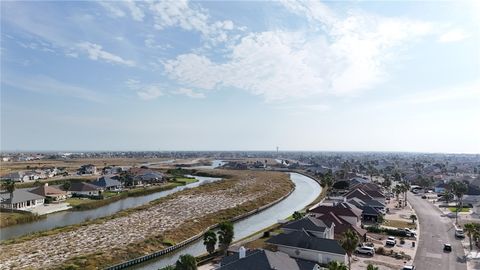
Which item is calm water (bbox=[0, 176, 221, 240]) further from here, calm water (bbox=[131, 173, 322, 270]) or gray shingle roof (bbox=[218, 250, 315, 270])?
gray shingle roof (bbox=[218, 250, 315, 270])

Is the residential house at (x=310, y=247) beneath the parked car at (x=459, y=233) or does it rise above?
above

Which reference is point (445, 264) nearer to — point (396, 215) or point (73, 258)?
point (396, 215)

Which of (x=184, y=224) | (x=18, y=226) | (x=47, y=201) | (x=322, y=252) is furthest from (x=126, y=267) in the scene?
(x=47, y=201)

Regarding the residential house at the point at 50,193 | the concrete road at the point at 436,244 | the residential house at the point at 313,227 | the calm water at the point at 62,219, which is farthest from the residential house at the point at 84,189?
the concrete road at the point at 436,244

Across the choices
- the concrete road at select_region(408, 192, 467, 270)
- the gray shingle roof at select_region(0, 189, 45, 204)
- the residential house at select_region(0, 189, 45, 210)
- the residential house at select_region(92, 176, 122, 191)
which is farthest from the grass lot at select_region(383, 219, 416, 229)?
the residential house at select_region(92, 176, 122, 191)

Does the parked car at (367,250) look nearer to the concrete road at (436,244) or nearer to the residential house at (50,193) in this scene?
the concrete road at (436,244)

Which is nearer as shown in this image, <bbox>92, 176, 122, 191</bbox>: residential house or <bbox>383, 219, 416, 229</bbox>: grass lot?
<bbox>383, 219, 416, 229</bbox>: grass lot
